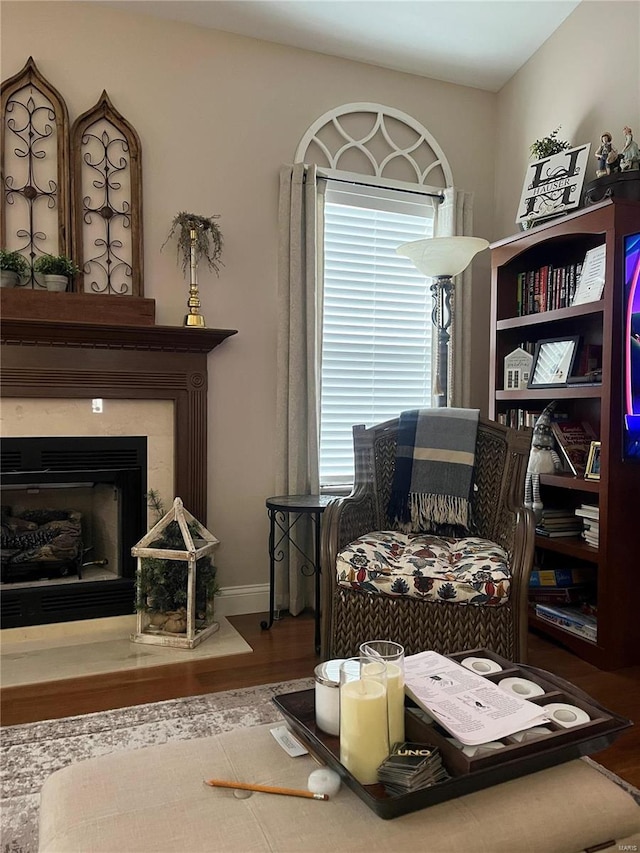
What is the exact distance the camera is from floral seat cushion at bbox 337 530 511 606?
2217 mm

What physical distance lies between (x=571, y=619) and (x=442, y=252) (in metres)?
1.73

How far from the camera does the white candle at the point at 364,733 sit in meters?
1.14

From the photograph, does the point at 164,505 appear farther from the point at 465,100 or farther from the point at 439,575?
the point at 465,100

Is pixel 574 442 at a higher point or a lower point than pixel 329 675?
higher

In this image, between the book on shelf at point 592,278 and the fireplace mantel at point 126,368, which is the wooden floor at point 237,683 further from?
the book on shelf at point 592,278

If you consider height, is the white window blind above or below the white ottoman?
above

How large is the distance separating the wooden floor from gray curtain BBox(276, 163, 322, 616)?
1.46 feet

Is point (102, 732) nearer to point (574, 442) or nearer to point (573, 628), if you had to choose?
point (573, 628)

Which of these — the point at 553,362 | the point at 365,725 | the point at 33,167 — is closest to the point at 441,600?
the point at 365,725

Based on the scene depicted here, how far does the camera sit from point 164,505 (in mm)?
3121

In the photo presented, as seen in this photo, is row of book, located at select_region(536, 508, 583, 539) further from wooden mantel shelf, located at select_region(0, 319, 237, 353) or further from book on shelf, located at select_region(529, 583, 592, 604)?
wooden mantel shelf, located at select_region(0, 319, 237, 353)

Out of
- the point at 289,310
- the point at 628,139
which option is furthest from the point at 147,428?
the point at 628,139

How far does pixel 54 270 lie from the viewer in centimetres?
281

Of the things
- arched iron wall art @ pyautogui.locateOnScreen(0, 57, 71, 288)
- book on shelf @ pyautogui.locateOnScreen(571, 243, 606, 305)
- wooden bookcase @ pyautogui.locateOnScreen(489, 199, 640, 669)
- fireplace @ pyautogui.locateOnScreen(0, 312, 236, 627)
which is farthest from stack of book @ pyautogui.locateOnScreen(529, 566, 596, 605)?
arched iron wall art @ pyautogui.locateOnScreen(0, 57, 71, 288)
